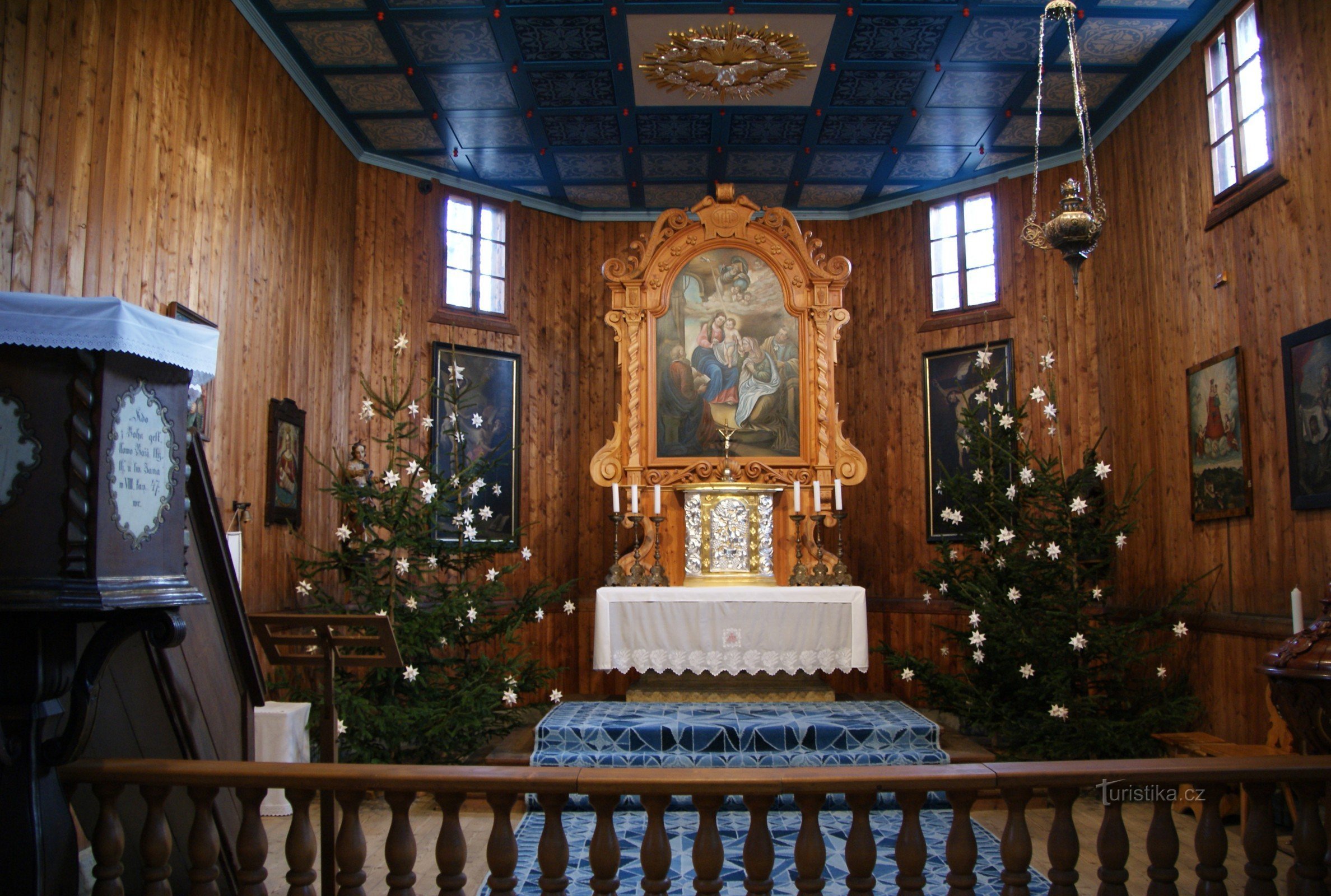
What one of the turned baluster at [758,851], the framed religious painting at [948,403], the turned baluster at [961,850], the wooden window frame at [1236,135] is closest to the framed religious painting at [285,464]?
the turned baluster at [758,851]

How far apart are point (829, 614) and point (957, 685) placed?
135cm

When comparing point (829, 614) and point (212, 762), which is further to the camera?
point (829, 614)

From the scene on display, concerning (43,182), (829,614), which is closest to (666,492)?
(829,614)

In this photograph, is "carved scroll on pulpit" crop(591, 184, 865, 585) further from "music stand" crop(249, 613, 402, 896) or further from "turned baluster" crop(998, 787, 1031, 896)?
"turned baluster" crop(998, 787, 1031, 896)

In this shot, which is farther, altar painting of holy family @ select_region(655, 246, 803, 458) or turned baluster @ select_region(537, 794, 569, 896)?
altar painting of holy family @ select_region(655, 246, 803, 458)

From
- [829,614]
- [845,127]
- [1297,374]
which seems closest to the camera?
[1297,374]

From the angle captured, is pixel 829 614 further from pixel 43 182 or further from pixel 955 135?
pixel 43 182

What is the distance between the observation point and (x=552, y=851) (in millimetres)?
2582

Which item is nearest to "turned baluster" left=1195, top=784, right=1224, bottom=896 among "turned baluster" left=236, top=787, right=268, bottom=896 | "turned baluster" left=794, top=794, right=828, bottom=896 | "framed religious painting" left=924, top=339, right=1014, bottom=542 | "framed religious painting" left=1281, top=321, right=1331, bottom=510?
"turned baluster" left=794, top=794, right=828, bottom=896

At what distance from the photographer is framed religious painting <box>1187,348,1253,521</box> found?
6742mm

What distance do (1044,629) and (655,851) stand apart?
5383 millimetres

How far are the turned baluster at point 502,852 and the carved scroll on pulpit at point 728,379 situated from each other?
6798 millimetres

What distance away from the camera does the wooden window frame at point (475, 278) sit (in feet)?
33.2

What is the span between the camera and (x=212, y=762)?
2.71m
